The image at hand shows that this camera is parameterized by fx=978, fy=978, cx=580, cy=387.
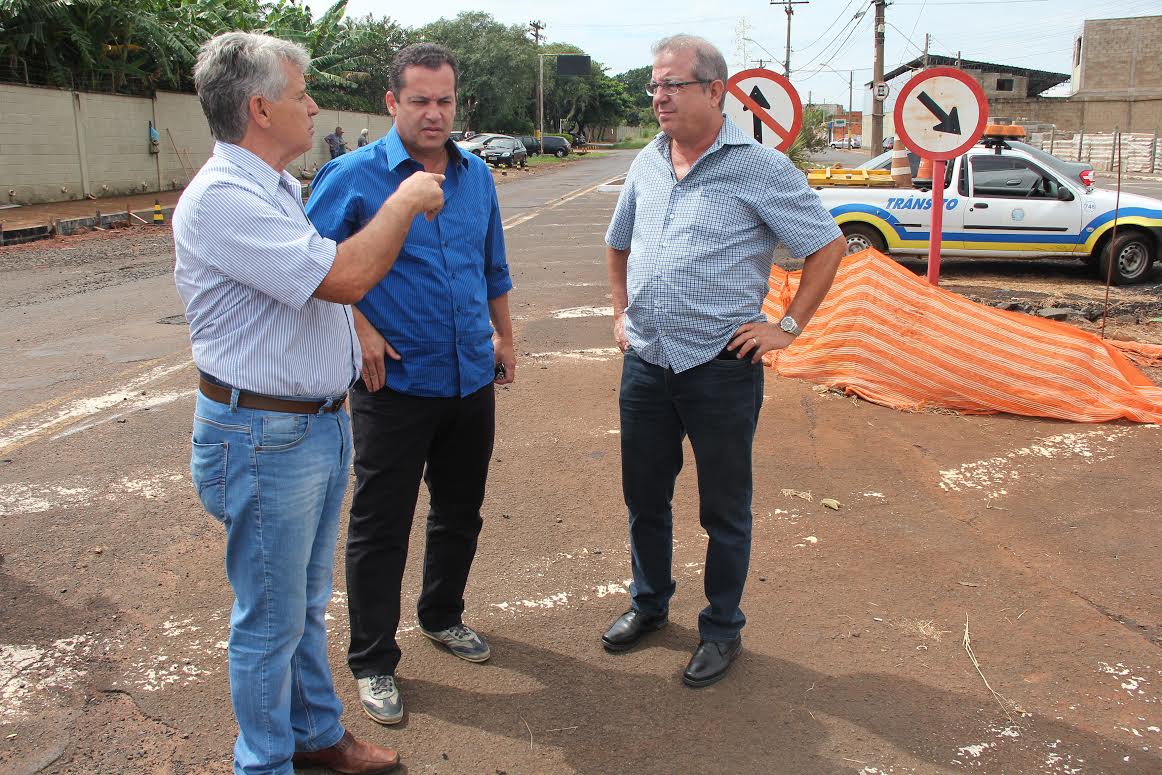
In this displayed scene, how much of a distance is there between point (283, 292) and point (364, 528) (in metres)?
1.11

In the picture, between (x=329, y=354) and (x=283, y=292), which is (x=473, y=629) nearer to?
(x=329, y=354)

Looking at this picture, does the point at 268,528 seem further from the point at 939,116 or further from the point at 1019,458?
the point at 939,116

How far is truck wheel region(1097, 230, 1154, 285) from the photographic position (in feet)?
38.5

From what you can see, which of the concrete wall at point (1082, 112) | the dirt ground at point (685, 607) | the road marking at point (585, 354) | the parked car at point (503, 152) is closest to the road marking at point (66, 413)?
the dirt ground at point (685, 607)

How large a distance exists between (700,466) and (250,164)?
1.77 m

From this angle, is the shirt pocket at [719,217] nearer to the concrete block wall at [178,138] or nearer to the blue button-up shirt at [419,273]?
the blue button-up shirt at [419,273]

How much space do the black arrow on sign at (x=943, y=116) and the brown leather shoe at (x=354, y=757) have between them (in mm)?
6242

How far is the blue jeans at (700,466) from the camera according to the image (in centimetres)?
326

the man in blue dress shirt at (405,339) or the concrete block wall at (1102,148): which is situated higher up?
the concrete block wall at (1102,148)

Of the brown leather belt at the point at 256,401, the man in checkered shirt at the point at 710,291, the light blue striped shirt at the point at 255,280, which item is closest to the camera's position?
the light blue striped shirt at the point at 255,280

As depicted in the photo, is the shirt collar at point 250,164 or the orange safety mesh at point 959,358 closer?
the shirt collar at point 250,164

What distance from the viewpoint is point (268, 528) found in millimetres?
2414

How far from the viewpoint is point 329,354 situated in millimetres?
2486

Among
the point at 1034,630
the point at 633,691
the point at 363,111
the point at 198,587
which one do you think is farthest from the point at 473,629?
the point at 363,111
